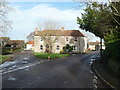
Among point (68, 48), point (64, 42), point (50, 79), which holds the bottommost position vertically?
point (50, 79)

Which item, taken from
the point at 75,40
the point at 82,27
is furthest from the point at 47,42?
the point at 82,27

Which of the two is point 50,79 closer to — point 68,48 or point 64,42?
point 68,48

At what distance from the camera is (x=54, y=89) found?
30.3 feet

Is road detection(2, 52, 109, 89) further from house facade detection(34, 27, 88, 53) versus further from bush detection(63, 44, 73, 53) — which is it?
house facade detection(34, 27, 88, 53)

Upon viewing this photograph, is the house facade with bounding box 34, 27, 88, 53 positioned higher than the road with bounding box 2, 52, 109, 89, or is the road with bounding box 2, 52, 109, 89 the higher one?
the house facade with bounding box 34, 27, 88, 53

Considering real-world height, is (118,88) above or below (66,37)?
below

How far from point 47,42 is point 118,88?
43.8m

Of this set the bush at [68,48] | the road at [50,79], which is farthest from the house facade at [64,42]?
the road at [50,79]

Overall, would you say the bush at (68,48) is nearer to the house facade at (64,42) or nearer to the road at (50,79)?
the house facade at (64,42)

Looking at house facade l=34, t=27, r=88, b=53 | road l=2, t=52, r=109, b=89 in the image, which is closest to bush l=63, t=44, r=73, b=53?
house facade l=34, t=27, r=88, b=53

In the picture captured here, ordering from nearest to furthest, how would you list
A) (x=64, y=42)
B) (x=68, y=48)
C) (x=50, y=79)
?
(x=50, y=79) → (x=68, y=48) → (x=64, y=42)

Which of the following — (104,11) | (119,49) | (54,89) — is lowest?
(54,89)

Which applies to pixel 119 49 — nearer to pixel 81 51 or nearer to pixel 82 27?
pixel 82 27

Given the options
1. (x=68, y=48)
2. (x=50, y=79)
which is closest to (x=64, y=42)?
(x=68, y=48)
